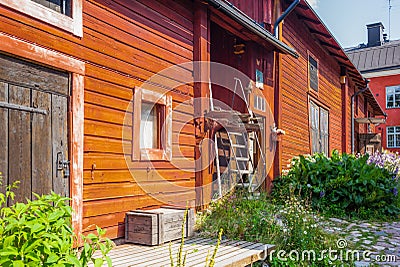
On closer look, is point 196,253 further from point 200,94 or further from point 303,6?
point 303,6

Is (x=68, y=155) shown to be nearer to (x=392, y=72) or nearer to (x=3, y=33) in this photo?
(x=3, y=33)

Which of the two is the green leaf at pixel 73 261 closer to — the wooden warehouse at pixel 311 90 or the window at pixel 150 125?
the window at pixel 150 125

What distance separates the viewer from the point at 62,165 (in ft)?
12.8

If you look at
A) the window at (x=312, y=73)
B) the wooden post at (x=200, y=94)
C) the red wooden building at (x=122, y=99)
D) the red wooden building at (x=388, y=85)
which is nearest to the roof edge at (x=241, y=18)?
the red wooden building at (x=122, y=99)

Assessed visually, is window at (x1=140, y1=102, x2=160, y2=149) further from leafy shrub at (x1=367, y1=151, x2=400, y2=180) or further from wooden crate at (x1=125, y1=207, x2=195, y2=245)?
leafy shrub at (x1=367, y1=151, x2=400, y2=180)

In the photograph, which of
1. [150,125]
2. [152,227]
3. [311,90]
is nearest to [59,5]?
[150,125]

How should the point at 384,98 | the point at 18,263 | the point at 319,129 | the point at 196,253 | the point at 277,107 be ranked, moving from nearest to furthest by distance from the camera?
the point at 18,263
the point at 196,253
the point at 277,107
the point at 319,129
the point at 384,98

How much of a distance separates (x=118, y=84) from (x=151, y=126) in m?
0.84

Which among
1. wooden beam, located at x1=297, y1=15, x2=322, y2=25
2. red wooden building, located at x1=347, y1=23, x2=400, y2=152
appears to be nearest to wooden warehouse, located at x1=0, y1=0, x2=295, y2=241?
wooden beam, located at x1=297, y1=15, x2=322, y2=25

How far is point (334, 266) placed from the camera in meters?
4.54

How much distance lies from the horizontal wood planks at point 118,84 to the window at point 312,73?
6.67 meters

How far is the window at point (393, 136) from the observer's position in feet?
78.2

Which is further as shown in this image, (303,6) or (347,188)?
(303,6)

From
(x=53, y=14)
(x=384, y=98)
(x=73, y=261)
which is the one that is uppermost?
(x=384, y=98)
